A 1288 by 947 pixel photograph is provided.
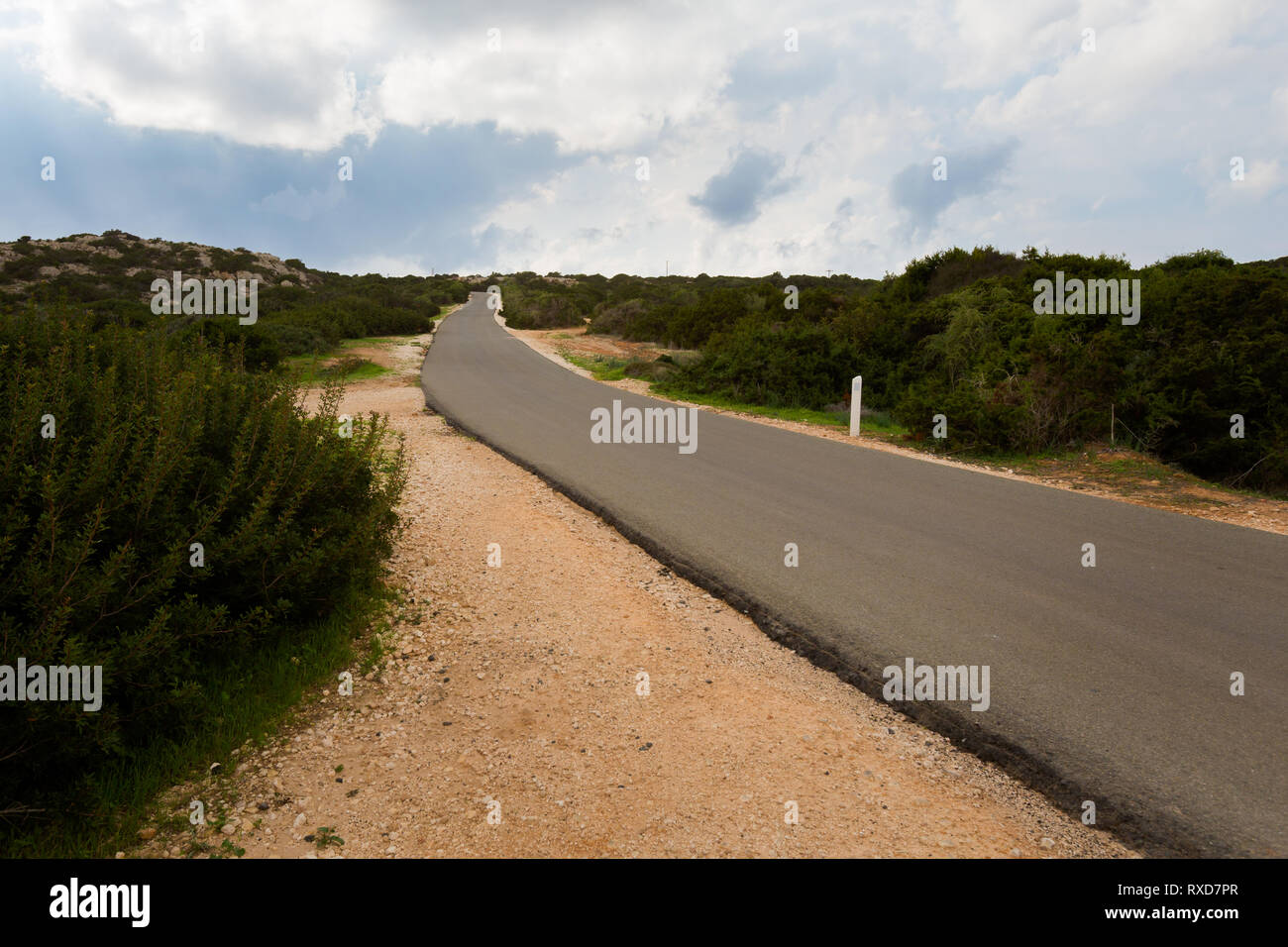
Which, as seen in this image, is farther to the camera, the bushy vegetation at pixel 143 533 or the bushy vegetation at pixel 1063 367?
the bushy vegetation at pixel 1063 367

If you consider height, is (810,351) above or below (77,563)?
above

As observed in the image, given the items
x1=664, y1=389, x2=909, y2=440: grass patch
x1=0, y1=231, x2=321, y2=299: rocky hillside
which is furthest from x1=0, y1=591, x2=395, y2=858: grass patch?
x1=0, y1=231, x2=321, y2=299: rocky hillside

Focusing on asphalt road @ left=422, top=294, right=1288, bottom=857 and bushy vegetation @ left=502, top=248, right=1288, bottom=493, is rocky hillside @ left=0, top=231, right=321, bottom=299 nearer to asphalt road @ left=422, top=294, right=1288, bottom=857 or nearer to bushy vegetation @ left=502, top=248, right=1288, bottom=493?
bushy vegetation @ left=502, top=248, right=1288, bottom=493

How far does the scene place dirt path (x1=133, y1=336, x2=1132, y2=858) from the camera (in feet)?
10.2

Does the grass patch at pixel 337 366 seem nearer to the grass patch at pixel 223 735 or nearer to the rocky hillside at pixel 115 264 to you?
the grass patch at pixel 223 735

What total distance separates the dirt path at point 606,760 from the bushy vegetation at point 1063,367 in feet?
28.2

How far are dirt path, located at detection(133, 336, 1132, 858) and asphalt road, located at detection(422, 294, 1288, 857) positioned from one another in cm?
30

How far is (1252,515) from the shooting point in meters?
7.99

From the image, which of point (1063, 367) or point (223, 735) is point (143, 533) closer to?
point (223, 735)

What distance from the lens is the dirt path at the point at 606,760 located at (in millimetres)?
3102

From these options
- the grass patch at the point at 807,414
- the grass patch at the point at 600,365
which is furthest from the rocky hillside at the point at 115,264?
the grass patch at the point at 807,414

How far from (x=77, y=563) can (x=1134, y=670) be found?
5518 mm
